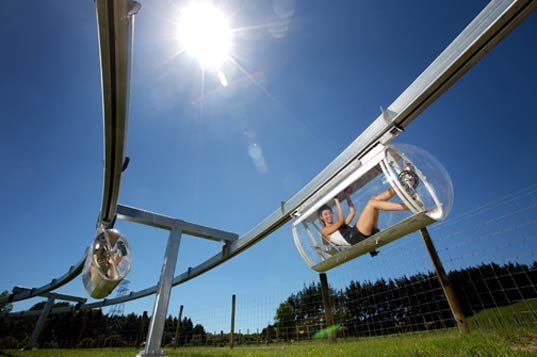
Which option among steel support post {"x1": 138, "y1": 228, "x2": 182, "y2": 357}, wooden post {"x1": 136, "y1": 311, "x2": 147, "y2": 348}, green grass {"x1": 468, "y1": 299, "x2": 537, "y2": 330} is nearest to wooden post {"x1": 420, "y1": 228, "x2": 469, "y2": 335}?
green grass {"x1": 468, "y1": 299, "x2": 537, "y2": 330}

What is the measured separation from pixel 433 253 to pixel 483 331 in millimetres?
1124

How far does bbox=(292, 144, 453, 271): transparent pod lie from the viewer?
1.60m

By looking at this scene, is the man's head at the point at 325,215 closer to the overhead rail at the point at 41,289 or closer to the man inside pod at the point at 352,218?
the man inside pod at the point at 352,218

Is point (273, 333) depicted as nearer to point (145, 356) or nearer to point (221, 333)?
point (221, 333)

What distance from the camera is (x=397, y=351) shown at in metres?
2.83

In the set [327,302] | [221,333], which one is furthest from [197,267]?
[221,333]

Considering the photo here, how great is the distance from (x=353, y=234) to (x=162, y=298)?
365 cm

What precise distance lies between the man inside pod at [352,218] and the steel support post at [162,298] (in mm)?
3359

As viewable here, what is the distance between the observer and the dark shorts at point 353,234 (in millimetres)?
1875

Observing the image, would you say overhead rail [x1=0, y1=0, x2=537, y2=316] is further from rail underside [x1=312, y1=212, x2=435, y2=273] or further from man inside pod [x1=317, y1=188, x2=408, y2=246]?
rail underside [x1=312, y1=212, x2=435, y2=273]

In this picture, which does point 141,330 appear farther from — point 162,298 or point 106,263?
point 106,263

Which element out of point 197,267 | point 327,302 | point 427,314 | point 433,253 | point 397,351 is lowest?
point 397,351

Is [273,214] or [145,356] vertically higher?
[273,214]

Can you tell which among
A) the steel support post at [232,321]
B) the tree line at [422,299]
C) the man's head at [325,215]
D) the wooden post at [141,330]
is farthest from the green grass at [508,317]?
the wooden post at [141,330]
